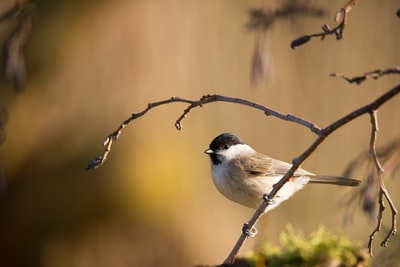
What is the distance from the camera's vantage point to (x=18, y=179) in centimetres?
778

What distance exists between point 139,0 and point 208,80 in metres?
1.09

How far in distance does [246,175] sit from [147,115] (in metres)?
2.75

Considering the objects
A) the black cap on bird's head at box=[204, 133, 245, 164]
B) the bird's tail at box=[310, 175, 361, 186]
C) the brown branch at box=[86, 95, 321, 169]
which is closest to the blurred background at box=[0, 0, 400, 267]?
the black cap on bird's head at box=[204, 133, 245, 164]

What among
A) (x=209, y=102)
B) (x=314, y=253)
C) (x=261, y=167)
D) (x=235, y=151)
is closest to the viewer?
(x=209, y=102)

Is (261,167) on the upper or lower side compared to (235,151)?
lower

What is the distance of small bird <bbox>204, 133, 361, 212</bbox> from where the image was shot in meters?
4.80

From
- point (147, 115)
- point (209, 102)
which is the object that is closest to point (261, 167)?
point (209, 102)

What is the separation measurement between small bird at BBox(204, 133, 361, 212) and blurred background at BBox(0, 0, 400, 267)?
228cm

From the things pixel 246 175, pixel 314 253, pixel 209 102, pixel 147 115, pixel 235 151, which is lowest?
pixel 314 253

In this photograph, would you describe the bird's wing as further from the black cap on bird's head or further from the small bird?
the black cap on bird's head

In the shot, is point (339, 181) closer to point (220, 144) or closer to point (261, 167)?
point (261, 167)

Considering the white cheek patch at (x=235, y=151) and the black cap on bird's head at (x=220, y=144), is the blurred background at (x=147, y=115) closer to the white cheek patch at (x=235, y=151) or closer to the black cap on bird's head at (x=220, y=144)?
the white cheek patch at (x=235, y=151)

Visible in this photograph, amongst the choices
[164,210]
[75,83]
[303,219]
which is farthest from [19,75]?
[303,219]

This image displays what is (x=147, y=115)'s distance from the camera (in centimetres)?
750
